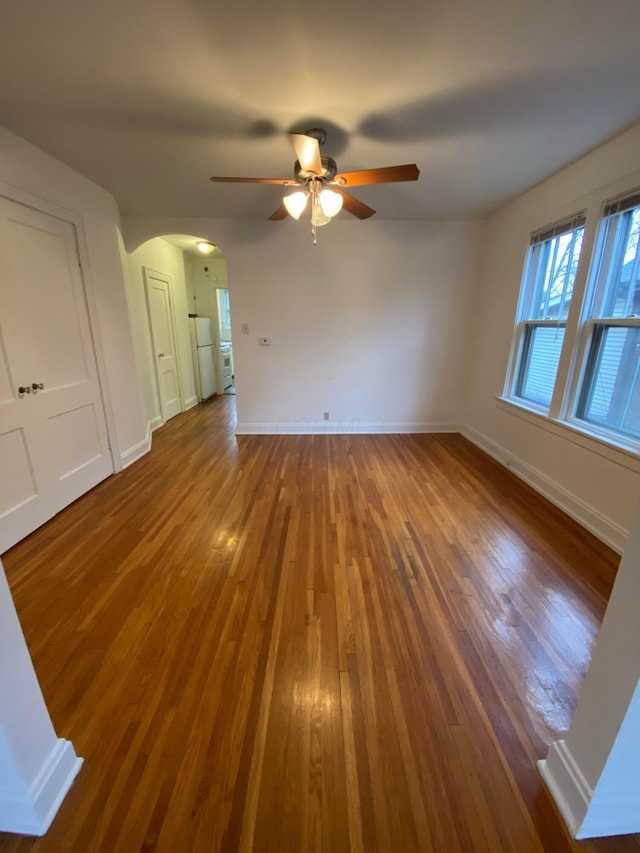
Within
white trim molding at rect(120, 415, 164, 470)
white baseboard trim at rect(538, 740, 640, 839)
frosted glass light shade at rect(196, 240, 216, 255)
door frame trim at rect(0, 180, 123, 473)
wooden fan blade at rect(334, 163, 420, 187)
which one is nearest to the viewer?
white baseboard trim at rect(538, 740, 640, 839)

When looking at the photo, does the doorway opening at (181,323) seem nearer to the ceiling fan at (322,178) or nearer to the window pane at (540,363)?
the ceiling fan at (322,178)

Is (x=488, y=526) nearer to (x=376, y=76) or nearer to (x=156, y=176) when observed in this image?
(x=376, y=76)

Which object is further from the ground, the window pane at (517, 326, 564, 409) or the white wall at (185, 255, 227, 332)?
the white wall at (185, 255, 227, 332)

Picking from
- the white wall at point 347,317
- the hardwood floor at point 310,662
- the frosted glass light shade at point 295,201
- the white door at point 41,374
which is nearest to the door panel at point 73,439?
the white door at point 41,374

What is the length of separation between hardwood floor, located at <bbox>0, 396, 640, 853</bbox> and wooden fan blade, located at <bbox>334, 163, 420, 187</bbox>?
223 cm

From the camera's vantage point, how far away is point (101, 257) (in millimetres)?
3018

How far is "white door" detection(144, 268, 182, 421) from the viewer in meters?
4.52

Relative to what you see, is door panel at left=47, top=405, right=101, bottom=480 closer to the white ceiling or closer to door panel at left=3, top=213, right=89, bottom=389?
door panel at left=3, top=213, right=89, bottom=389

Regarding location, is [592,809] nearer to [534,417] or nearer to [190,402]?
[534,417]

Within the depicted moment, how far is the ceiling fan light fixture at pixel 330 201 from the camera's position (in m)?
2.12

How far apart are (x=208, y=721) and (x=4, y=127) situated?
3365 millimetres

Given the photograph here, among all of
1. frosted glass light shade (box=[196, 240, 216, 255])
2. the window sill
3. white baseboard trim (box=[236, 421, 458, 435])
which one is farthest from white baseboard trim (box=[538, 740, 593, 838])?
frosted glass light shade (box=[196, 240, 216, 255])

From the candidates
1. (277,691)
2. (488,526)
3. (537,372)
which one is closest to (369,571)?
(277,691)

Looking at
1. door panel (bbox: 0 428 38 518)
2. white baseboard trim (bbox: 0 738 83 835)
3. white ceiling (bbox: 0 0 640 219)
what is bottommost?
white baseboard trim (bbox: 0 738 83 835)
